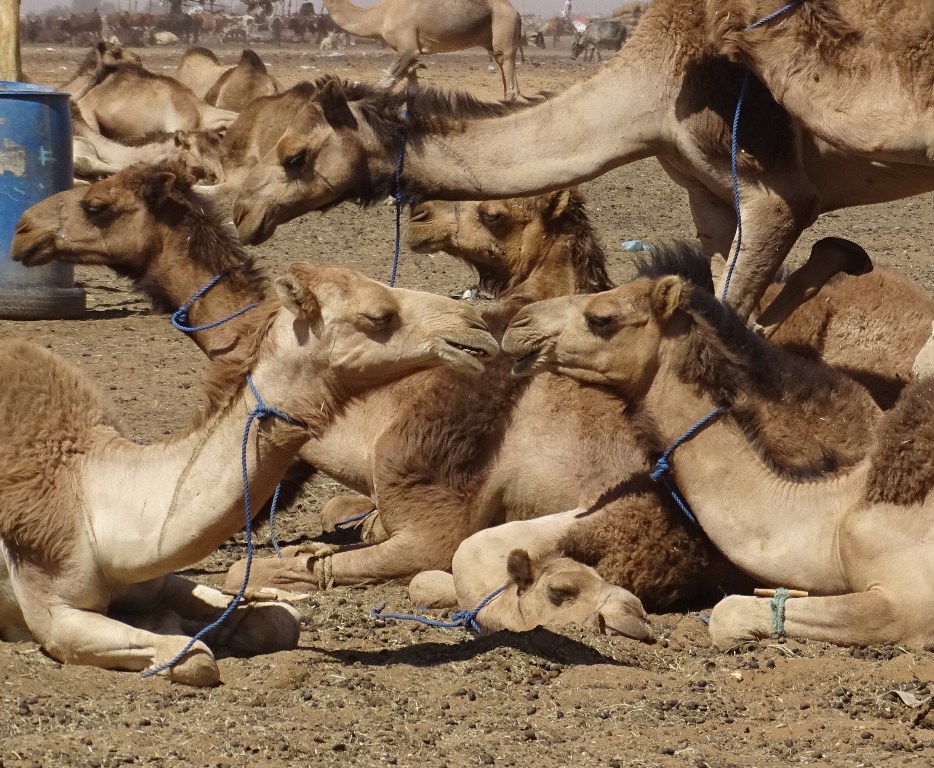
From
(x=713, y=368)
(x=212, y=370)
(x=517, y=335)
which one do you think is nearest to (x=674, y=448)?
(x=713, y=368)

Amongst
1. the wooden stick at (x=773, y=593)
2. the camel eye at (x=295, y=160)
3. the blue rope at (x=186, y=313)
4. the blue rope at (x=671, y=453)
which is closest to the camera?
the wooden stick at (x=773, y=593)

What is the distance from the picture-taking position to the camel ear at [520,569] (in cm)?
568

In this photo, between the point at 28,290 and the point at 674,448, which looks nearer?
the point at 674,448

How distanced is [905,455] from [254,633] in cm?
220

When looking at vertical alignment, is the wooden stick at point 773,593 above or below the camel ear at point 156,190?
below

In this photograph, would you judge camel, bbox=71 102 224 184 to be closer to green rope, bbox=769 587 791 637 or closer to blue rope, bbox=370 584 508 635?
blue rope, bbox=370 584 508 635

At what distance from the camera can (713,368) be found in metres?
5.46

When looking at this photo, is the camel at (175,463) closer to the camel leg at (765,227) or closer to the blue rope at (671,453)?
the blue rope at (671,453)

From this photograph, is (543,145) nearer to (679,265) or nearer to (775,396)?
(679,265)

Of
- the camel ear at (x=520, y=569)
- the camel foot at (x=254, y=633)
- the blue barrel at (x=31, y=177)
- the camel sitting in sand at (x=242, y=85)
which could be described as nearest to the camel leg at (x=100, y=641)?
the camel foot at (x=254, y=633)

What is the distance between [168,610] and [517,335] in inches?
58.7

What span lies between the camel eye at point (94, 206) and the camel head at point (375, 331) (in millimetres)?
2604

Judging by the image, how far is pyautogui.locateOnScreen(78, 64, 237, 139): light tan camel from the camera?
20.9m

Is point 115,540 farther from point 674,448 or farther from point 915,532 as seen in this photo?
point 915,532
